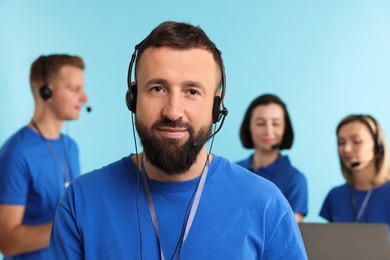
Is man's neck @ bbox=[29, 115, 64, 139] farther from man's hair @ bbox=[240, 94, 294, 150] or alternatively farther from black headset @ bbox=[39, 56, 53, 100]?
man's hair @ bbox=[240, 94, 294, 150]

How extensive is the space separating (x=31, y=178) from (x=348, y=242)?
4.80 ft

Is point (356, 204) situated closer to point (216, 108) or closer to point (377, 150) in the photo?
point (377, 150)

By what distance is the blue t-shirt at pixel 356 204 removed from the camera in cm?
323

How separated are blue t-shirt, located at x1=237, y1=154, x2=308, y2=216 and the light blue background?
3.29 feet

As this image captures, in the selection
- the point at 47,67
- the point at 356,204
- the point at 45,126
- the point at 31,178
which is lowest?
the point at 356,204

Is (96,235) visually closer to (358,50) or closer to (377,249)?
(377,249)

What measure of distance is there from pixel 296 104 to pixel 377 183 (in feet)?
4.97

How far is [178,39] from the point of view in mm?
1574

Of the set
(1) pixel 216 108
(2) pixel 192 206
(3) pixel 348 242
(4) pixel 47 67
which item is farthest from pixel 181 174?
(4) pixel 47 67

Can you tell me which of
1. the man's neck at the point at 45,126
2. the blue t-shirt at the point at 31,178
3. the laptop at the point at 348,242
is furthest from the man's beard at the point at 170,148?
the man's neck at the point at 45,126

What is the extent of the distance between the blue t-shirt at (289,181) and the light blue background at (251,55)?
1003mm

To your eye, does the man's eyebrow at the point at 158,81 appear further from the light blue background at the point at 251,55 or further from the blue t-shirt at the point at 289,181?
the light blue background at the point at 251,55

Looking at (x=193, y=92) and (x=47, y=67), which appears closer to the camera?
(x=193, y=92)

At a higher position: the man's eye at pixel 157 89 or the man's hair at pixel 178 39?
the man's hair at pixel 178 39
